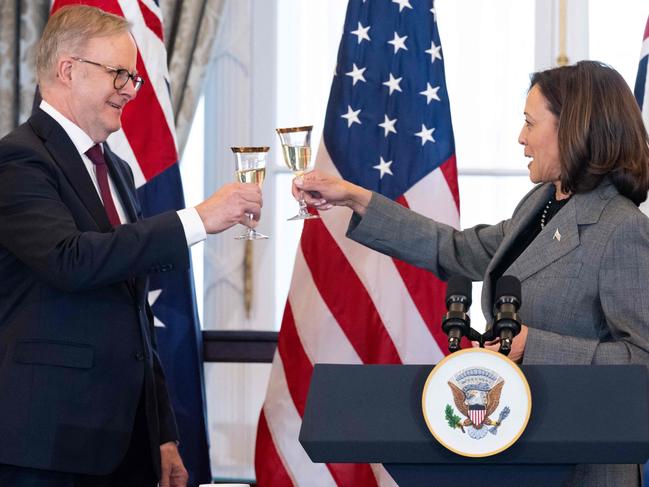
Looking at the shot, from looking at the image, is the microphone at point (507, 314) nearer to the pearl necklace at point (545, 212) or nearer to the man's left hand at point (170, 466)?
the pearl necklace at point (545, 212)

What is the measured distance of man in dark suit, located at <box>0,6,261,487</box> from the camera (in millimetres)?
2105

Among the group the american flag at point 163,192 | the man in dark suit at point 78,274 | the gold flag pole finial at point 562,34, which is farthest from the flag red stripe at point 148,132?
the gold flag pole finial at point 562,34

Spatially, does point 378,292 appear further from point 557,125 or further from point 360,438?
point 360,438

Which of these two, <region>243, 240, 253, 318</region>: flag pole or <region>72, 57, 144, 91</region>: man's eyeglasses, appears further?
<region>243, 240, 253, 318</region>: flag pole

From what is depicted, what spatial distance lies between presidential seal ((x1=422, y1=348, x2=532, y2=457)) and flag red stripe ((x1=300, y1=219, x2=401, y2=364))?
1.97 meters

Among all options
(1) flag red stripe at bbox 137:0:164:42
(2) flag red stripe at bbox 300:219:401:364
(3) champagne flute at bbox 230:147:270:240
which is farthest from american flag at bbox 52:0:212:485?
(3) champagne flute at bbox 230:147:270:240

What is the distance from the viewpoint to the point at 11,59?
3.95 metres

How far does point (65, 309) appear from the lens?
2.15 metres

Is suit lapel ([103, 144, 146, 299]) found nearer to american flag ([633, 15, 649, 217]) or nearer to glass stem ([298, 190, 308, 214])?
glass stem ([298, 190, 308, 214])


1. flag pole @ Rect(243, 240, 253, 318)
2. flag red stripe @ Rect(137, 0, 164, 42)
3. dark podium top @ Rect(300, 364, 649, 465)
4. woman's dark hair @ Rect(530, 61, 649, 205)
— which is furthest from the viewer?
flag pole @ Rect(243, 240, 253, 318)

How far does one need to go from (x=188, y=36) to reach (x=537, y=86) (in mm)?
1961

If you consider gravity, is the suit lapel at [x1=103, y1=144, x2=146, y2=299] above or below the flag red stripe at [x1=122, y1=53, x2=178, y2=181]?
below

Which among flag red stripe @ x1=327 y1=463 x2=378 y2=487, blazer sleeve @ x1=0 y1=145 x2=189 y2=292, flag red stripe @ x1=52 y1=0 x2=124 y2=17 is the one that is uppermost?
flag red stripe @ x1=52 y1=0 x2=124 y2=17

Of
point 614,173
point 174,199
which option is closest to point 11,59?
point 174,199
